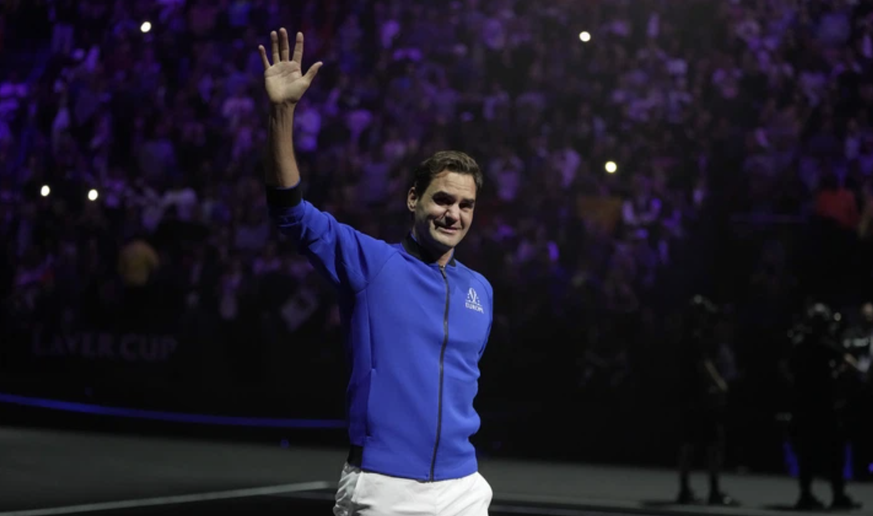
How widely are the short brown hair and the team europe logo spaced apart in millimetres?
372

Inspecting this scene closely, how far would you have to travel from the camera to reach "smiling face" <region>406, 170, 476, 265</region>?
423 cm

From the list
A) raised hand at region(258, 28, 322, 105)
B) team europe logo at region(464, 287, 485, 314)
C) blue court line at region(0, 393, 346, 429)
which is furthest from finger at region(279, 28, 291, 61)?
blue court line at region(0, 393, 346, 429)

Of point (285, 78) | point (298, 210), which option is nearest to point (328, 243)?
point (298, 210)

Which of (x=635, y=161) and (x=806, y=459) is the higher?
(x=635, y=161)

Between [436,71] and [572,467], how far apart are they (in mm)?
6804

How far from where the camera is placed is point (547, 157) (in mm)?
17812

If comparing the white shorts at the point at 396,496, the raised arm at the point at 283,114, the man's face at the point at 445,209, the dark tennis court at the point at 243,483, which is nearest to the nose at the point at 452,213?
the man's face at the point at 445,209

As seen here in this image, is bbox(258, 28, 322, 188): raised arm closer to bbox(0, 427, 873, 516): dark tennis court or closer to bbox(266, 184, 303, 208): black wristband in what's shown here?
bbox(266, 184, 303, 208): black wristband

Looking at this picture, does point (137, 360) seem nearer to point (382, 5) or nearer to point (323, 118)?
point (323, 118)

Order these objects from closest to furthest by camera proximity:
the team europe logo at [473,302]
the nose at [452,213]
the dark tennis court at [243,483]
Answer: the nose at [452,213], the team europe logo at [473,302], the dark tennis court at [243,483]

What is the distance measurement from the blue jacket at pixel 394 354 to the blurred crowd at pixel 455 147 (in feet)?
37.3

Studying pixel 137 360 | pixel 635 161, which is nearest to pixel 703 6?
pixel 635 161

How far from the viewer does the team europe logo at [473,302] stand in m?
4.35

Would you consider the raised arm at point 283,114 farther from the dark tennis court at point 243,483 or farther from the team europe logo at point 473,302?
the dark tennis court at point 243,483
